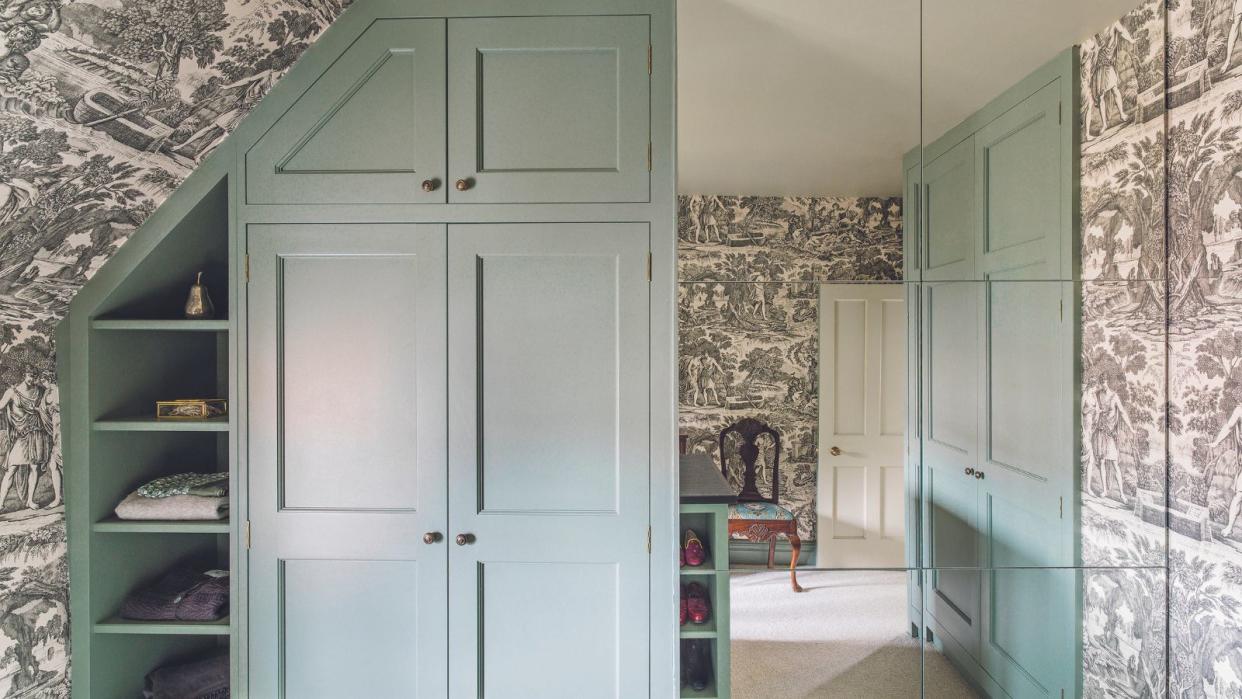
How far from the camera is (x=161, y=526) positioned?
1718mm

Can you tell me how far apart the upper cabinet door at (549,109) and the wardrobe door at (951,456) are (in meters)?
0.86

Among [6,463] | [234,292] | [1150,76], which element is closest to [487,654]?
[234,292]

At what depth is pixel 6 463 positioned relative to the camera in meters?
1.58

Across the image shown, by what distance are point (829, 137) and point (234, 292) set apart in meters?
1.65

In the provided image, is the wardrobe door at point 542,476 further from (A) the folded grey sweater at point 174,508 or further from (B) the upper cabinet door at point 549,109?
(A) the folded grey sweater at point 174,508

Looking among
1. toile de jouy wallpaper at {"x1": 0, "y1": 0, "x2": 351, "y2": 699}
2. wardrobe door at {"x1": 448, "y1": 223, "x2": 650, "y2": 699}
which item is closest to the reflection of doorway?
wardrobe door at {"x1": 448, "y1": 223, "x2": 650, "y2": 699}

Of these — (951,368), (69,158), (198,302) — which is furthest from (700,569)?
(69,158)

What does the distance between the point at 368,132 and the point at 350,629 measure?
4.36ft

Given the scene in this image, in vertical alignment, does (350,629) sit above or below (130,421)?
below

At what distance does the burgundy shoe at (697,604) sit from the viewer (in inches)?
66.2

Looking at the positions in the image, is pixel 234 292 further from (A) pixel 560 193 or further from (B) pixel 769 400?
(B) pixel 769 400

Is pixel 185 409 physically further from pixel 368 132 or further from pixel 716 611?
pixel 716 611

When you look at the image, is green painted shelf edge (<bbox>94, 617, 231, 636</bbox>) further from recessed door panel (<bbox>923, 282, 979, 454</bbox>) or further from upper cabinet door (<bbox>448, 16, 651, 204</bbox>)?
recessed door panel (<bbox>923, 282, 979, 454</bbox>)

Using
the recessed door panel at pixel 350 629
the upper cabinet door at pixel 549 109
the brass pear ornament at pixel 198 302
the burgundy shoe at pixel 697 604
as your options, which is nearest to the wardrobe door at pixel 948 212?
the upper cabinet door at pixel 549 109
